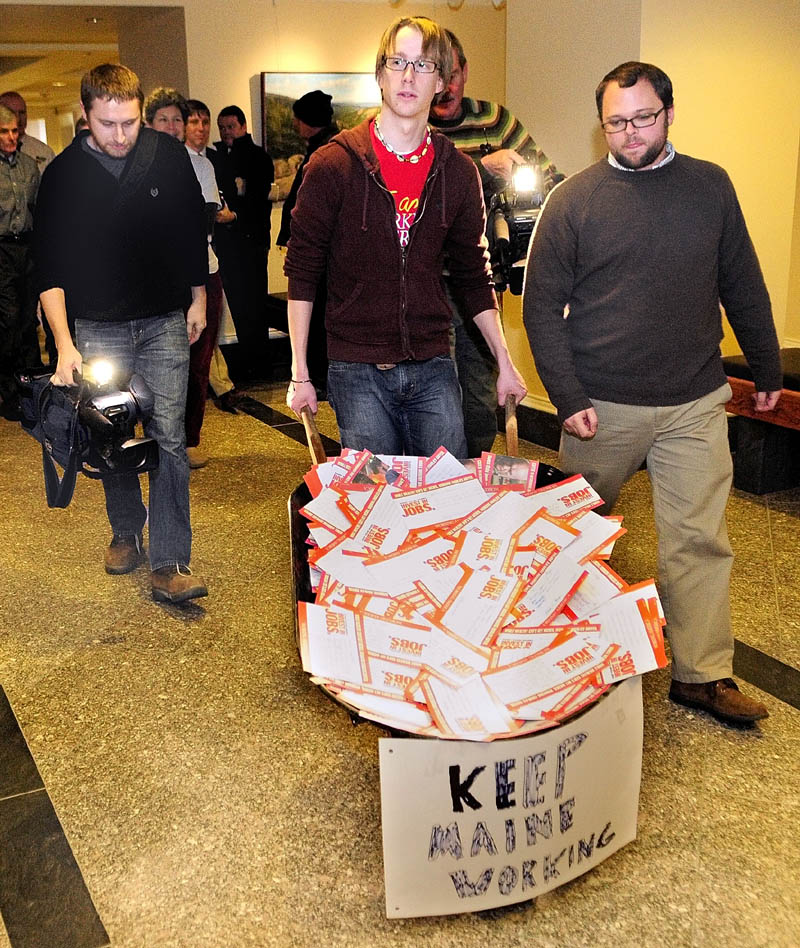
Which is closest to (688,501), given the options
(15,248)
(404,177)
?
(404,177)

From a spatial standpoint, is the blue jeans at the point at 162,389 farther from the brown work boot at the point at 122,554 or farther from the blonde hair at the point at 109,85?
the blonde hair at the point at 109,85

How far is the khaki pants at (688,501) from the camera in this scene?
2553 millimetres

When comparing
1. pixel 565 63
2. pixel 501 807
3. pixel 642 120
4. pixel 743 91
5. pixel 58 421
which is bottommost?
pixel 501 807

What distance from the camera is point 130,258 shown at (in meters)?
3.15

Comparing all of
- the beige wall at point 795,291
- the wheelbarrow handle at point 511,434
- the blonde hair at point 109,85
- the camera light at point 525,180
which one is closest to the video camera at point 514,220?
the camera light at point 525,180

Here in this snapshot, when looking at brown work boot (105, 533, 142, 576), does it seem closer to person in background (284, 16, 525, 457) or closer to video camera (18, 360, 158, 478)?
video camera (18, 360, 158, 478)

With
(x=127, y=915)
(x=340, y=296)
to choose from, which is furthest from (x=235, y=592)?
(x=127, y=915)

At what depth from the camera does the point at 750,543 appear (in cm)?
383

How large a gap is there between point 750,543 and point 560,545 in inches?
77.2

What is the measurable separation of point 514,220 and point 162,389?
4.18ft

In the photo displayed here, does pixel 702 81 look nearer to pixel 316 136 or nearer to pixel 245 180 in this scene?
pixel 316 136

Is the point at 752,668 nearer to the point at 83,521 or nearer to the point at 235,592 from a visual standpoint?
the point at 235,592

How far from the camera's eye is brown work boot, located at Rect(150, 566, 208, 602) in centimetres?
343

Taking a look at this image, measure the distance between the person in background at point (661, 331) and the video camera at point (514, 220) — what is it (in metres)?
0.93
